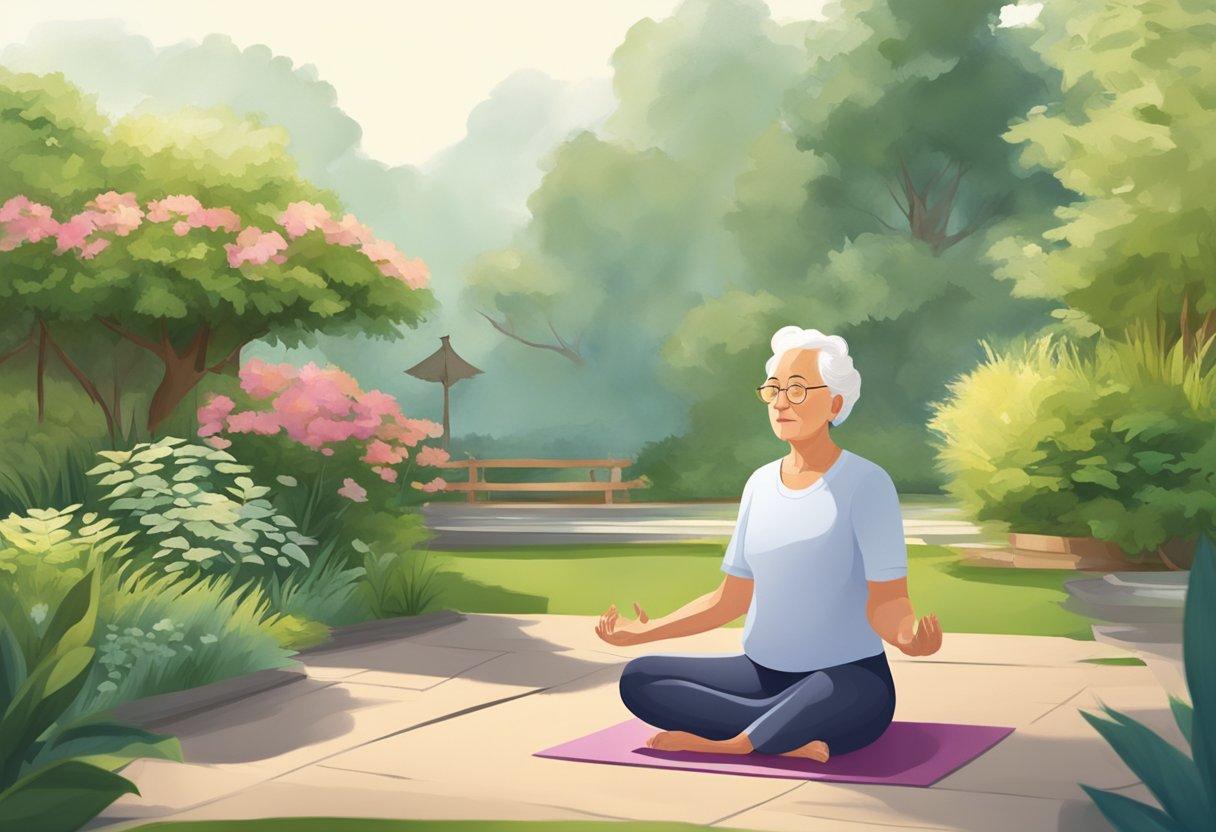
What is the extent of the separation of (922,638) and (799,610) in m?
0.63

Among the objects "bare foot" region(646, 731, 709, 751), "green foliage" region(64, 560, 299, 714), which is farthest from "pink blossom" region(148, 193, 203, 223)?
"bare foot" region(646, 731, 709, 751)

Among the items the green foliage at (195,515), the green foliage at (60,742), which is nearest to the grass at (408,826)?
the green foliage at (60,742)

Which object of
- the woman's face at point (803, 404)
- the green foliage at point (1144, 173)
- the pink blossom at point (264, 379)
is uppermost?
the green foliage at point (1144, 173)

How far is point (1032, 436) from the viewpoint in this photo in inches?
593

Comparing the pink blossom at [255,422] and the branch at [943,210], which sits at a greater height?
the branch at [943,210]

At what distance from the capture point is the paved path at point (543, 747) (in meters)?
5.27

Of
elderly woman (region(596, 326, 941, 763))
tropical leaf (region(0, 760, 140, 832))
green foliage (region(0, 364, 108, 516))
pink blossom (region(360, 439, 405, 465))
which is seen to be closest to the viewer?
tropical leaf (region(0, 760, 140, 832))

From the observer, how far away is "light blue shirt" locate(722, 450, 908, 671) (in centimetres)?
582

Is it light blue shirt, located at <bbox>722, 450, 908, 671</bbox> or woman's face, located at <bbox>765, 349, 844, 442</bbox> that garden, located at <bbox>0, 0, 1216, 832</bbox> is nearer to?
light blue shirt, located at <bbox>722, 450, 908, 671</bbox>

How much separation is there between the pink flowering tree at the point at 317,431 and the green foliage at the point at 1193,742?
7.34 metres

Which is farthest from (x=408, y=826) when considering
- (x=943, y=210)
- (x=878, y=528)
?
(x=943, y=210)

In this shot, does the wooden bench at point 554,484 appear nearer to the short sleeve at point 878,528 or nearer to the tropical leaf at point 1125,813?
the short sleeve at point 878,528

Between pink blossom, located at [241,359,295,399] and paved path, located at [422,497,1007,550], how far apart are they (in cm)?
568

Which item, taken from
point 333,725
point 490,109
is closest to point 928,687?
point 333,725
